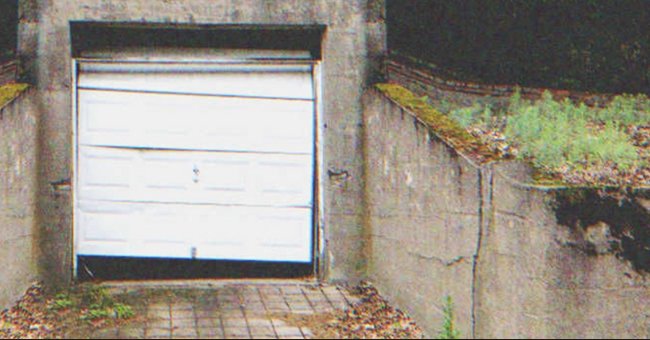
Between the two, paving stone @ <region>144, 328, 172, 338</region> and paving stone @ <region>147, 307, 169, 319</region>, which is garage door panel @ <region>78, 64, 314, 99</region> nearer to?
→ paving stone @ <region>147, 307, 169, 319</region>

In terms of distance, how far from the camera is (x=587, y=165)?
8.90 meters

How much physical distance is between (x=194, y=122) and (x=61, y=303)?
2.58 m

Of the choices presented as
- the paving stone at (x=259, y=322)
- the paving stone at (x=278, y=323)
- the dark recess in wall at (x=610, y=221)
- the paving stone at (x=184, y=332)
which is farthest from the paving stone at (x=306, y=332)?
the dark recess in wall at (x=610, y=221)

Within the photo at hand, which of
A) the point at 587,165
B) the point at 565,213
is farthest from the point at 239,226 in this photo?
the point at 565,213

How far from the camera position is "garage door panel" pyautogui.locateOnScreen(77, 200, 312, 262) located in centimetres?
1058

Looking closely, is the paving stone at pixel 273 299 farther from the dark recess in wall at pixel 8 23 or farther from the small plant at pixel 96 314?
the dark recess in wall at pixel 8 23

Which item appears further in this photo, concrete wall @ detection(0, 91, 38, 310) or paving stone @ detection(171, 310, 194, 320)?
concrete wall @ detection(0, 91, 38, 310)

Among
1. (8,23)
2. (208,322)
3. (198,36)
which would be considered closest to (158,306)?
(208,322)

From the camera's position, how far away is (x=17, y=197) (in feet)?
31.1

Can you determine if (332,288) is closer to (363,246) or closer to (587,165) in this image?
(363,246)

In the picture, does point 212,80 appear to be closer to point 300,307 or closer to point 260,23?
point 260,23

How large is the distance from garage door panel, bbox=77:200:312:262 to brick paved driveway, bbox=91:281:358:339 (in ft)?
1.59

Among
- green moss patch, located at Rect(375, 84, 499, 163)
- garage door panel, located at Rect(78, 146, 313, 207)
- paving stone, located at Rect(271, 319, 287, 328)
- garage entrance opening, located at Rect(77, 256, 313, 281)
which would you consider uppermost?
green moss patch, located at Rect(375, 84, 499, 163)

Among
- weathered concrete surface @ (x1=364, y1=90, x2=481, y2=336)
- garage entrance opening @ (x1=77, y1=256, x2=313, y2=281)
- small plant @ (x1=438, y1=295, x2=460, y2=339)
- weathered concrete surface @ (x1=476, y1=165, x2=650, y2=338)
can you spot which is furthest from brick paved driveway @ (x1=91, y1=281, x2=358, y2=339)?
weathered concrete surface @ (x1=476, y1=165, x2=650, y2=338)
